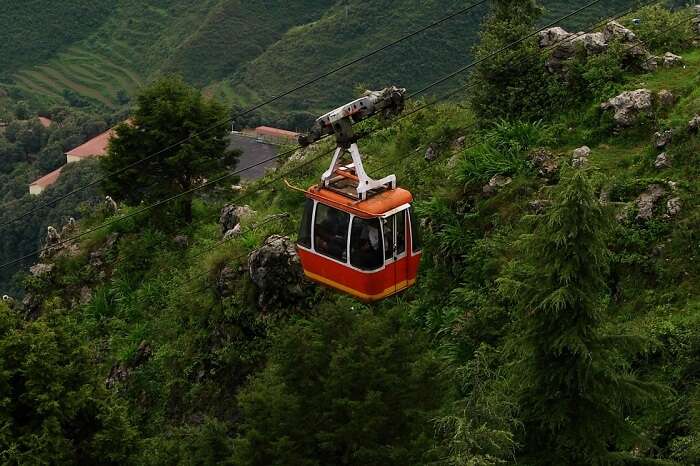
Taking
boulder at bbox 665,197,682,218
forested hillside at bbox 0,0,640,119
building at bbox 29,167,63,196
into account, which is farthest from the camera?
forested hillside at bbox 0,0,640,119

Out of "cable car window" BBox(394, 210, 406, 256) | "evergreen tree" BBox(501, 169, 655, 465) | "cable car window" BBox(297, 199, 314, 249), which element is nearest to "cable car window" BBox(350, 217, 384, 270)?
"cable car window" BBox(394, 210, 406, 256)

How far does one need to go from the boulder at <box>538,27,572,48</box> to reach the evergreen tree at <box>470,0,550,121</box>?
1.02 ft

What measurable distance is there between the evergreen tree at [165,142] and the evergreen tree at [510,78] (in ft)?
27.4

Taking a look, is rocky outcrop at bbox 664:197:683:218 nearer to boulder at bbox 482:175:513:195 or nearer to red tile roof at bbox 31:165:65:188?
boulder at bbox 482:175:513:195

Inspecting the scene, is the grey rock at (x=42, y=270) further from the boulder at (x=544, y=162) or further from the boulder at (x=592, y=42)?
the boulder at (x=592, y=42)

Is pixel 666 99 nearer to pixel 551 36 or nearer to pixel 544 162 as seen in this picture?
pixel 544 162

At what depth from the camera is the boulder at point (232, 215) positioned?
2562 centimetres

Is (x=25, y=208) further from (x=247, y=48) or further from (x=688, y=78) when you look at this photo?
(x=688, y=78)

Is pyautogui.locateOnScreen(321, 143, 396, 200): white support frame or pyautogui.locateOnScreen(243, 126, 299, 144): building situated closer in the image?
pyautogui.locateOnScreen(321, 143, 396, 200): white support frame

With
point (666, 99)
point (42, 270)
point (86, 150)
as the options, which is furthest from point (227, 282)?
point (86, 150)

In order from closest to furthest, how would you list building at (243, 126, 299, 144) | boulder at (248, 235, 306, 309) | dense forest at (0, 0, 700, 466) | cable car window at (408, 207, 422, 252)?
dense forest at (0, 0, 700, 466) → cable car window at (408, 207, 422, 252) → boulder at (248, 235, 306, 309) → building at (243, 126, 299, 144)

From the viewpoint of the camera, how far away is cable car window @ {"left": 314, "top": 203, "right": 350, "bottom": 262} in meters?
15.0

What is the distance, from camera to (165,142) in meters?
26.5

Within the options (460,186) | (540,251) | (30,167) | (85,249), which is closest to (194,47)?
(30,167)
